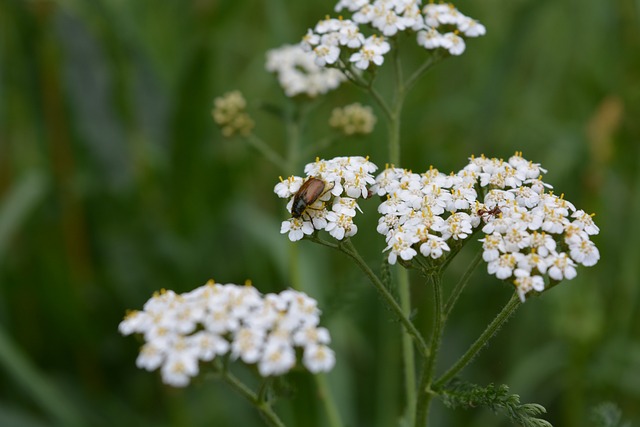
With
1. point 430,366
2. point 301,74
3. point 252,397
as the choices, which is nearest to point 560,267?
point 430,366

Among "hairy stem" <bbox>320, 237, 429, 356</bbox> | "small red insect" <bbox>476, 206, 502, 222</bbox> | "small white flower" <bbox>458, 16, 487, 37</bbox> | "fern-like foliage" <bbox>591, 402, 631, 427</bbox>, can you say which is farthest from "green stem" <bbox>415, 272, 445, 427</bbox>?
"small white flower" <bbox>458, 16, 487, 37</bbox>

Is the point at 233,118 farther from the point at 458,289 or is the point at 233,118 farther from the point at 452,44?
the point at 458,289

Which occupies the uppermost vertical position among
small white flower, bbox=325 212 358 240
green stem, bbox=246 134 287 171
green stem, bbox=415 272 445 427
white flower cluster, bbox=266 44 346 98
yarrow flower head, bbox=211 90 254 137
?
white flower cluster, bbox=266 44 346 98

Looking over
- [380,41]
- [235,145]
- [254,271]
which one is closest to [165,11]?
[235,145]

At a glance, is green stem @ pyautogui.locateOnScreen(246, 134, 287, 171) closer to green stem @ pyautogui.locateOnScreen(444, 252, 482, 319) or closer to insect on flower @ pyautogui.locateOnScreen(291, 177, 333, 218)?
insect on flower @ pyautogui.locateOnScreen(291, 177, 333, 218)

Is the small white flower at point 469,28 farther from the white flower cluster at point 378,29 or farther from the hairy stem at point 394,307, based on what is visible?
the hairy stem at point 394,307

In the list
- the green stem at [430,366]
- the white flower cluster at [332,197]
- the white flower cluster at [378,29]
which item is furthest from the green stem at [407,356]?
the white flower cluster at [378,29]

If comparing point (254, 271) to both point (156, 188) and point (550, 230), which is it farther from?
point (550, 230)
